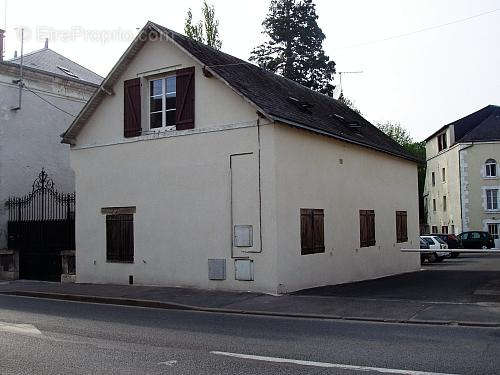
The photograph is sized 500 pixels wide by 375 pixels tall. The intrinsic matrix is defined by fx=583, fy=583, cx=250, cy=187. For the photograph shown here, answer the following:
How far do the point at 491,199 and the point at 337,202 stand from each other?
1404 inches

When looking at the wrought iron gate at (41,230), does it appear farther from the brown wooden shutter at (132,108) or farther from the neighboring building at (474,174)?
the neighboring building at (474,174)

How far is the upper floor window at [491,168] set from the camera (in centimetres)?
4900

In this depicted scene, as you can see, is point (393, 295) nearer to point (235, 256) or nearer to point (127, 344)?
point (235, 256)

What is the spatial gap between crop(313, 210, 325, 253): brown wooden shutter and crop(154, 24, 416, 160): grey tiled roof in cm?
243

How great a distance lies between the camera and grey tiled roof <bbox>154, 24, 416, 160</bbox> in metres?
16.0

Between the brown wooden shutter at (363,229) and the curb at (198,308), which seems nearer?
the curb at (198,308)

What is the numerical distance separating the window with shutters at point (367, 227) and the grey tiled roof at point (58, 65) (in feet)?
47.0

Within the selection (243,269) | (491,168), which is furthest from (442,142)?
(243,269)

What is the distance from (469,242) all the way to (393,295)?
3191 centimetres

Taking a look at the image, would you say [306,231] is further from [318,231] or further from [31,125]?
[31,125]

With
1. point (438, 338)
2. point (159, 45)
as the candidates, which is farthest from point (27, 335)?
point (159, 45)

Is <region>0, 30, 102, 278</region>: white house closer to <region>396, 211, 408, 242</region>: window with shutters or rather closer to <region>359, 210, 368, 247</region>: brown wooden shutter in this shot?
<region>359, 210, 368, 247</region>: brown wooden shutter

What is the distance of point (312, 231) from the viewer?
55.1ft

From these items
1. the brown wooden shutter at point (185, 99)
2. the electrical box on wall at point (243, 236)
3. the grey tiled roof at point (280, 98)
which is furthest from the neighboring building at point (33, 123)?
the electrical box on wall at point (243, 236)
